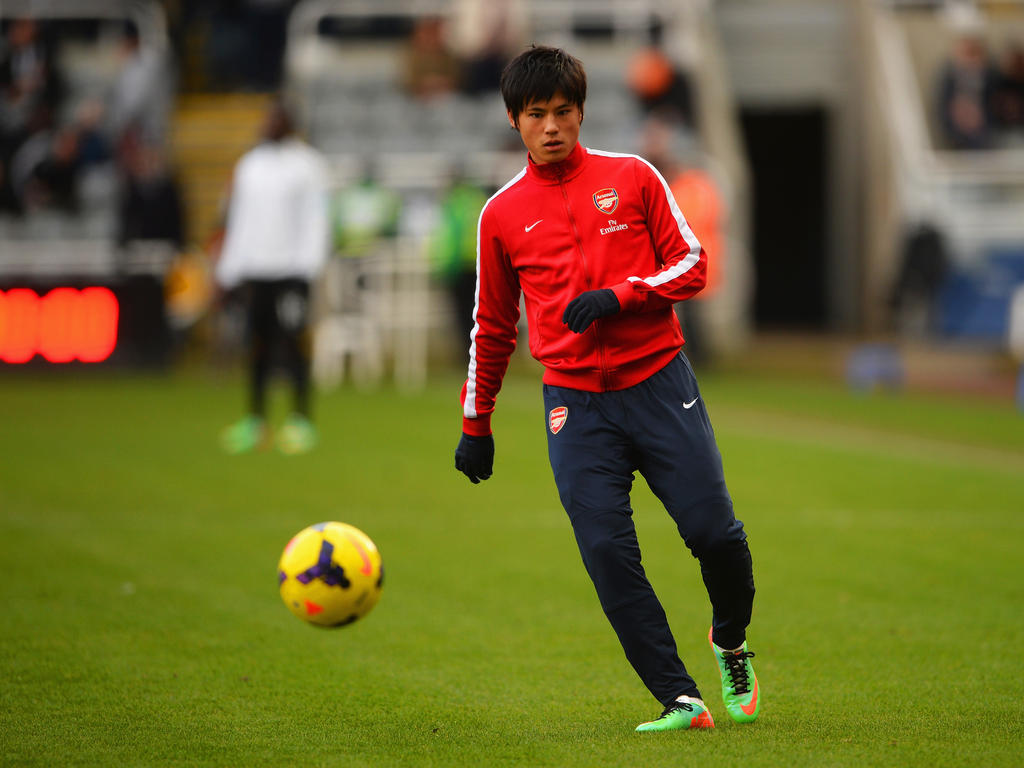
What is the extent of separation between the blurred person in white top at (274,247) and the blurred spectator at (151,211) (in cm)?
766

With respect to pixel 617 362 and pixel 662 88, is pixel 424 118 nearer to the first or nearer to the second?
pixel 662 88

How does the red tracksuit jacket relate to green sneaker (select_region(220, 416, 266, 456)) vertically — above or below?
above

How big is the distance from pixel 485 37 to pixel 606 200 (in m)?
18.5

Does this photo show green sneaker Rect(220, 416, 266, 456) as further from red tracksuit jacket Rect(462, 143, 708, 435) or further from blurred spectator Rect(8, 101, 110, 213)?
blurred spectator Rect(8, 101, 110, 213)

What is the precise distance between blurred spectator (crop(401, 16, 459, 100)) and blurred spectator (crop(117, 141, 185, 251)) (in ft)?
15.2

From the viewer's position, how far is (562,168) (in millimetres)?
4836

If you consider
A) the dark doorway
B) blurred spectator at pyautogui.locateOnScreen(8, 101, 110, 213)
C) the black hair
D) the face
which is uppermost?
the black hair

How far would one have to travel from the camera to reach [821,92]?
89.6 ft

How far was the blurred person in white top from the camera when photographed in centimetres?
1218

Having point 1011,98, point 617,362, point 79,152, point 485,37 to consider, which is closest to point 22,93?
point 79,152

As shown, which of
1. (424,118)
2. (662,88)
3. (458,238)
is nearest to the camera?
(458,238)

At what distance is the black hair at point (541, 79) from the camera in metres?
4.66

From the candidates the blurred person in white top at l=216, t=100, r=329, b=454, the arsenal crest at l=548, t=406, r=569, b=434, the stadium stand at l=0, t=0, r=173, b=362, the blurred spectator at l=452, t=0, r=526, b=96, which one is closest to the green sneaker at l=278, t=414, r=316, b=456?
the blurred person in white top at l=216, t=100, r=329, b=454

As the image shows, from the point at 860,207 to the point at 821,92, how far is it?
7.26 feet
